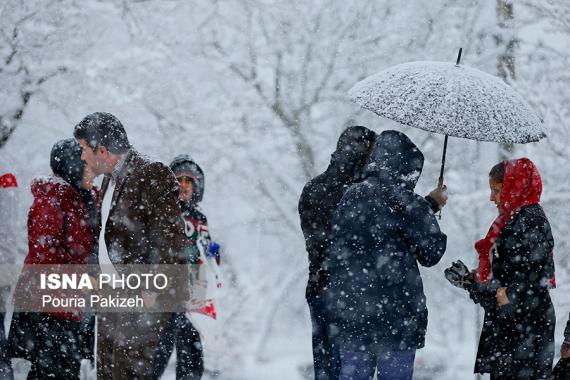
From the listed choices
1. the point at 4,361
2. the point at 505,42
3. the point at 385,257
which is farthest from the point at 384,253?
the point at 505,42

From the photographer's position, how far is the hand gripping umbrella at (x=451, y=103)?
319 centimetres

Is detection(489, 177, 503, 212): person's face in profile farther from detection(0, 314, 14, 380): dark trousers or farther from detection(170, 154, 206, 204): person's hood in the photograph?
detection(0, 314, 14, 380): dark trousers

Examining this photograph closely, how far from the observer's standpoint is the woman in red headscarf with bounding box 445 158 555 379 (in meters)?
3.56

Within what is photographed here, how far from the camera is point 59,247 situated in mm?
3799

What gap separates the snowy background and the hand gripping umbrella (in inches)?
213

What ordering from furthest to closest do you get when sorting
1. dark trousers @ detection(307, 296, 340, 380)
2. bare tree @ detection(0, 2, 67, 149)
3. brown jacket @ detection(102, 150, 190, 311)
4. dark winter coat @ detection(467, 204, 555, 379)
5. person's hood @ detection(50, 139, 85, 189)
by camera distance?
bare tree @ detection(0, 2, 67, 149) < dark trousers @ detection(307, 296, 340, 380) < person's hood @ detection(50, 139, 85, 189) < dark winter coat @ detection(467, 204, 555, 379) < brown jacket @ detection(102, 150, 190, 311)

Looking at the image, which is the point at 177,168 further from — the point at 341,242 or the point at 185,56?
the point at 185,56

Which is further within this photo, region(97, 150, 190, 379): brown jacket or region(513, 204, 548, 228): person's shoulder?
region(513, 204, 548, 228): person's shoulder

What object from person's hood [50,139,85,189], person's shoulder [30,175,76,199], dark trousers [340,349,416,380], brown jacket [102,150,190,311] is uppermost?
person's hood [50,139,85,189]

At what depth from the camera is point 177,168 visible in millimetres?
4922

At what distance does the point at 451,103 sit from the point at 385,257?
758mm

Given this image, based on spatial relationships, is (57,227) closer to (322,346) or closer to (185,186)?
(185,186)

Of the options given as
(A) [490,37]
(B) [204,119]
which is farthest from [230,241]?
(A) [490,37]

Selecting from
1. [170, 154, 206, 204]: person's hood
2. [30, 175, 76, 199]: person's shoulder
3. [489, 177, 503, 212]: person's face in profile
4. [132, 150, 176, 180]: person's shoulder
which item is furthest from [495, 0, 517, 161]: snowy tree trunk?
[132, 150, 176, 180]: person's shoulder
